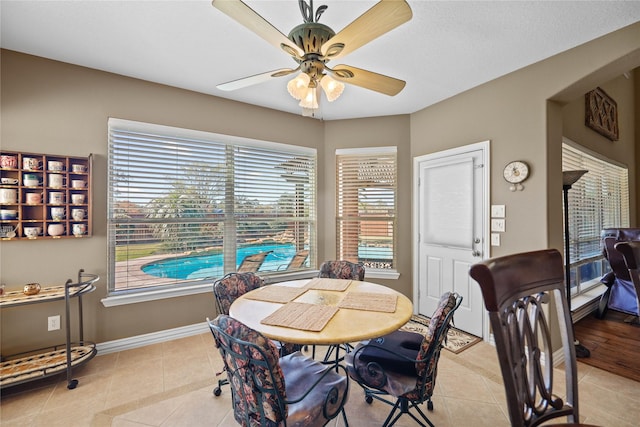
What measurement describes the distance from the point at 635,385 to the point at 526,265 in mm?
2534

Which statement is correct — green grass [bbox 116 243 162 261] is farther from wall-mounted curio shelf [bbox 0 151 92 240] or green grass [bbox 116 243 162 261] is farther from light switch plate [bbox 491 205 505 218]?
light switch plate [bbox 491 205 505 218]

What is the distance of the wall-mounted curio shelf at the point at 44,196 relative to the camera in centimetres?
237

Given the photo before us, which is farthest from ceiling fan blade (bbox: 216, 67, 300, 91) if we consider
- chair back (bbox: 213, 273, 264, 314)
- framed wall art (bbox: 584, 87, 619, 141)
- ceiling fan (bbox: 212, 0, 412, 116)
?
framed wall art (bbox: 584, 87, 619, 141)

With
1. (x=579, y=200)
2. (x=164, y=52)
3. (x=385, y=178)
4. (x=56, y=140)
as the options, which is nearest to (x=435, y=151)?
(x=385, y=178)

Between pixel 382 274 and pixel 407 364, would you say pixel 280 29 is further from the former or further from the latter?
pixel 382 274

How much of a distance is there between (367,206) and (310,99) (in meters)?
2.29

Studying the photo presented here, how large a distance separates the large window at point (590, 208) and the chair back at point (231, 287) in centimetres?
392

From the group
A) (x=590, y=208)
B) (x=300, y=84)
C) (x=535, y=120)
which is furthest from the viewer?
(x=590, y=208)

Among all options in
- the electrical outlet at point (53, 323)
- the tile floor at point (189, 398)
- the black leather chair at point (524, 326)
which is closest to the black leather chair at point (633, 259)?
the black leather chair at point (524, 326)

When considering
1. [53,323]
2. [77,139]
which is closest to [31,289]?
[53,323]

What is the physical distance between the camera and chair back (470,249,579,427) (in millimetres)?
847

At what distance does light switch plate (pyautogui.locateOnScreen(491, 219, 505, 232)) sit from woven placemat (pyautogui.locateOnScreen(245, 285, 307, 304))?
217 centimetres

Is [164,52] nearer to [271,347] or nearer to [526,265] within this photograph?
[271,347]

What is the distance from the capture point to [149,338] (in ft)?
9.65
